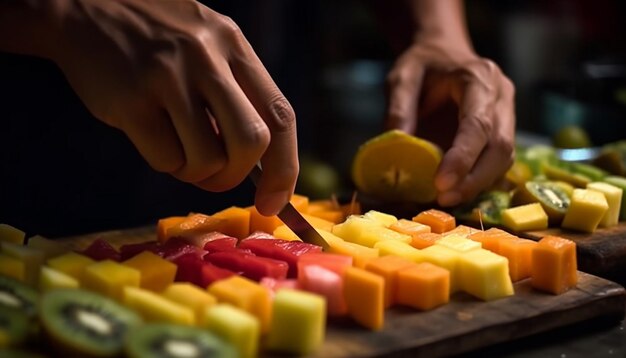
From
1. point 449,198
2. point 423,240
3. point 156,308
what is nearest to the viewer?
point 156,308

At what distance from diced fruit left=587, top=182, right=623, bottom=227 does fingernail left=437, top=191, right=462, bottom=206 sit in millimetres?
419

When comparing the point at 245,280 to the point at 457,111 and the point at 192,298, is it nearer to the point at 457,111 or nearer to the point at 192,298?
the point at 192,298

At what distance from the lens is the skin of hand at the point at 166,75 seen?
5.32ft

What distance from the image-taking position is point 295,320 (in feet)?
4.52

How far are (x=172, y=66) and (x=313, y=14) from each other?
2705 mm

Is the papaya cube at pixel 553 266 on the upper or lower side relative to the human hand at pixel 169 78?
lower

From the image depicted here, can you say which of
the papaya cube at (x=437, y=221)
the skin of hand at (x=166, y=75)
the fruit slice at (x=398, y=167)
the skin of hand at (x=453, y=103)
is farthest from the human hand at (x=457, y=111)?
the skin of hand at (x=166, y=75)

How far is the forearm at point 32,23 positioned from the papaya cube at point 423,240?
1.01 meters

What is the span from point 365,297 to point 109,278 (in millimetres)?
523

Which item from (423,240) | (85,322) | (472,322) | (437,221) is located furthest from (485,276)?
(85,322)

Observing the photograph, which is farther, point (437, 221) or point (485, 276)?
point (437, 221)

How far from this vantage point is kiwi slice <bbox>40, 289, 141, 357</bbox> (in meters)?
1.30

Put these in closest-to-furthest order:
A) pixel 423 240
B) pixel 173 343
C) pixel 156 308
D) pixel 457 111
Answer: pixel 173 343
pixel 156 308
pixel 423 240
pixel 457 111

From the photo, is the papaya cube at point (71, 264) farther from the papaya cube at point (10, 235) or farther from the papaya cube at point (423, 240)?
the papaya cube at point (423, 240)
